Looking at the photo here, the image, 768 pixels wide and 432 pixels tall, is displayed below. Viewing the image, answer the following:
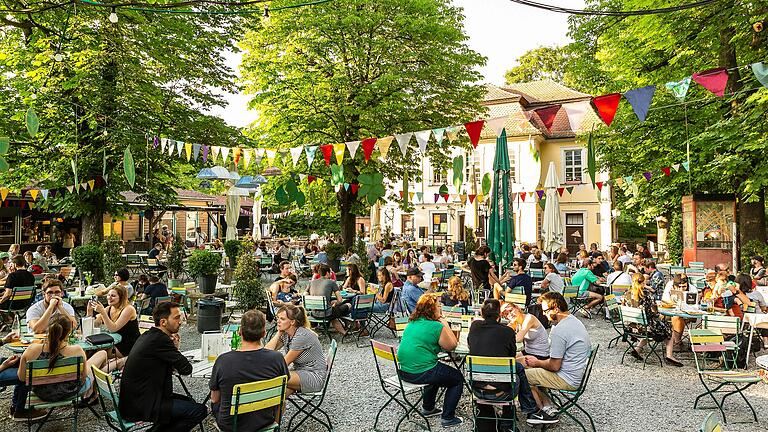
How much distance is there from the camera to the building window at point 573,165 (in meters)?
32.2

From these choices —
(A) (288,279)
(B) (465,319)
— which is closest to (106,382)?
(B) (465,319)

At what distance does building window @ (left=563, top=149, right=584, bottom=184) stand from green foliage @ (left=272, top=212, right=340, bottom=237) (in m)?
15.2

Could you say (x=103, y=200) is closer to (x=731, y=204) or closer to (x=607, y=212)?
(x=731, y=204)

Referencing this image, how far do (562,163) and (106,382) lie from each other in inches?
1258

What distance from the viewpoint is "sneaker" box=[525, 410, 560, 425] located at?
4.92 meters

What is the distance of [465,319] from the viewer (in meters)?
6.77

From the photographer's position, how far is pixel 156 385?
Result: 4.13 m

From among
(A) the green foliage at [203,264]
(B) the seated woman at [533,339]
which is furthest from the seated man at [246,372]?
(A) the green foliage at [203,264]

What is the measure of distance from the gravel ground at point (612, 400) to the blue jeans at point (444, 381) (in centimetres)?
24

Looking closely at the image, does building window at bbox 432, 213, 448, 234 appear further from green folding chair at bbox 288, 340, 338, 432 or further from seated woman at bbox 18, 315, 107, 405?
seated woman at bbox 18, 315, 107, 405

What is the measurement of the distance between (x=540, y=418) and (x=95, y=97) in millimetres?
14321

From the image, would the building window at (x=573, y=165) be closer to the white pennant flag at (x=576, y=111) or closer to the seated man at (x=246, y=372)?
the white pennant flag at (x=576, y=111)

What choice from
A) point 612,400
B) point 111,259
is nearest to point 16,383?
point 612,400

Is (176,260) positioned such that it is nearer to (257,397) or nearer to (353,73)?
(353,73)
